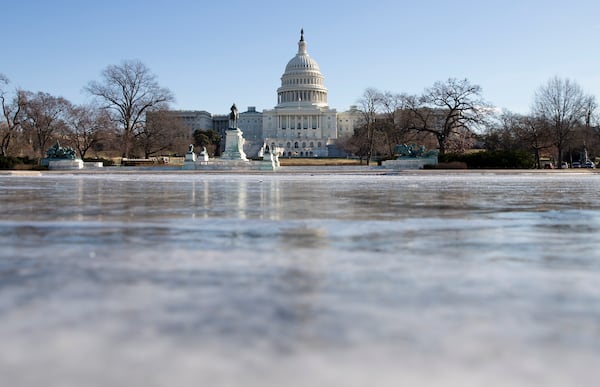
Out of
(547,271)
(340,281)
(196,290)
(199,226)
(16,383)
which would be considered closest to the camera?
(16,383)

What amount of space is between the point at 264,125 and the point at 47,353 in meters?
153

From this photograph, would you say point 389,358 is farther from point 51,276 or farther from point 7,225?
point 7,225

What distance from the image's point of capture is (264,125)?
506 feet

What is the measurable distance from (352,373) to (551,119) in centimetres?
5724

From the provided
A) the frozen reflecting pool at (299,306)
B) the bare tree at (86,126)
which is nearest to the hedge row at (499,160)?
the frozen reflecting pool at (299,306)

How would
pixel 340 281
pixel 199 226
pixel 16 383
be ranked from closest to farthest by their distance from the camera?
pixel 16 383, pixel 340 281, pixel 199 226

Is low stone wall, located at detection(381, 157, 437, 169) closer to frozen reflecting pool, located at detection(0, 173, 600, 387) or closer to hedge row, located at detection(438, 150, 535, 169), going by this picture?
hedge row, located at detection(438, 150, 535, 169)

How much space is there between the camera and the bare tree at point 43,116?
59438mm

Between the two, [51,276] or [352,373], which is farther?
[51,276]

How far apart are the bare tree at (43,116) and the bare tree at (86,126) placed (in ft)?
3.43

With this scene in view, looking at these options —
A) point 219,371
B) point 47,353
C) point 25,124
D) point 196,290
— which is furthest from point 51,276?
point 25,124

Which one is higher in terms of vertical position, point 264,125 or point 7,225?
point 264,125

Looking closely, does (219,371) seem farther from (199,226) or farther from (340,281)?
(199,226)

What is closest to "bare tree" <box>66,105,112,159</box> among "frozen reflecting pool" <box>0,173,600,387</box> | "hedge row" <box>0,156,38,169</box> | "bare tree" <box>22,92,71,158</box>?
"bare tree" <box>22,92,71,158</box>
